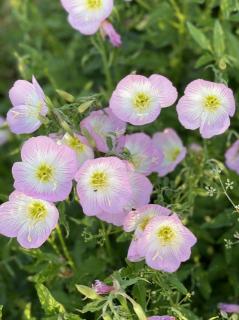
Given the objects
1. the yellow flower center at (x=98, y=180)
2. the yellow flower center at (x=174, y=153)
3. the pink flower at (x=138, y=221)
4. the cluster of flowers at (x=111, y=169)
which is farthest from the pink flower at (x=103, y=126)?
the yellow flower center at (x=174, y=153)

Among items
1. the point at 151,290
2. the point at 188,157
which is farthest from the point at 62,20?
the point at 151,290

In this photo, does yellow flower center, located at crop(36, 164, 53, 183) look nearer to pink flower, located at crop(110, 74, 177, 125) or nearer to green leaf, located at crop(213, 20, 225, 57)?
pink flower, located at crop(110, 74, 177, 125)

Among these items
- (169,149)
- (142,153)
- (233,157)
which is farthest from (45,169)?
(233,157)

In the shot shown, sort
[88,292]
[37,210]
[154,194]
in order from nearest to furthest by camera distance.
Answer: [88,292]
[37,210]
[154,194]

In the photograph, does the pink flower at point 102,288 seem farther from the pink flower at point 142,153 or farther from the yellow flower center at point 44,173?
the pink flower at point 142,153

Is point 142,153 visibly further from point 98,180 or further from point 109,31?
point 109,31

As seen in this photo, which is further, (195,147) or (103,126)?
(195,147)

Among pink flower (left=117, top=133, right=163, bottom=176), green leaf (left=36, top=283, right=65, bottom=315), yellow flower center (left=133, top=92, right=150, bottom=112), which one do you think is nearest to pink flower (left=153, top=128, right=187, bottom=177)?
pink flower (left=117, top=133, right=163, bottom=176)
